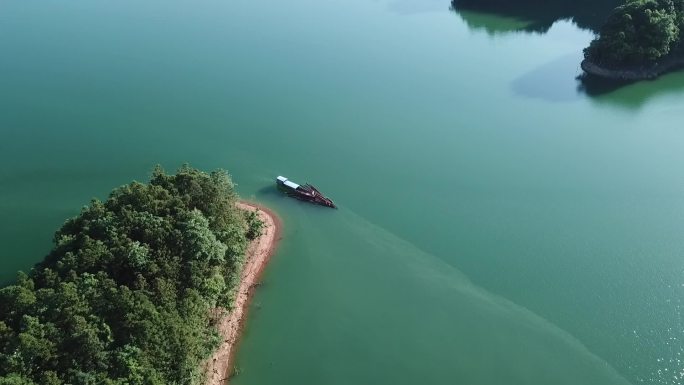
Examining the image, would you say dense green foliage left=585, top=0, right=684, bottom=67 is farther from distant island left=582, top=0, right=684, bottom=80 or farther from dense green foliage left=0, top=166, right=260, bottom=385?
dense green foliage left=0, top=166, right=260, bottom=385

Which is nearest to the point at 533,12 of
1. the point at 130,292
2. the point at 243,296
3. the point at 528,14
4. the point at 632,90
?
the point at 528,14

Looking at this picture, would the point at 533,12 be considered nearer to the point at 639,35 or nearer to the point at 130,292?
the point at 639,35

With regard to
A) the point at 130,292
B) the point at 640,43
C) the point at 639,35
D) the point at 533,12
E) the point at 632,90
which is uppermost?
the point at 130,292

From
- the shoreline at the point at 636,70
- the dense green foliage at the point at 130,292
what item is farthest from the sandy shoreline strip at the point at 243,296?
the shoreline at the point at 636,70

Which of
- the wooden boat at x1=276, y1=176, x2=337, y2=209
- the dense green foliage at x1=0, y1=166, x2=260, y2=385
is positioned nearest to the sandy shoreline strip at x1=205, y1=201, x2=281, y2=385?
the dense green foliage at x1=0, y1=166, x2=260, y2=385

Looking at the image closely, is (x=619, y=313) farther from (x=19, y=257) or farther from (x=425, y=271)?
(x=19, y=257)

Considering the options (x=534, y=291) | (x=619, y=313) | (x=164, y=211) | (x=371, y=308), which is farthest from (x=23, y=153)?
(x=619, y=313)
